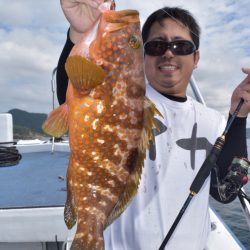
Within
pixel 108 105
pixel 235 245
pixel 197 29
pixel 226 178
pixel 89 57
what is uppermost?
pixel 197 29

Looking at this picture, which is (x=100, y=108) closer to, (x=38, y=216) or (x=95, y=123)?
(x=95, y=123)

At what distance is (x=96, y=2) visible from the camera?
5.80ft

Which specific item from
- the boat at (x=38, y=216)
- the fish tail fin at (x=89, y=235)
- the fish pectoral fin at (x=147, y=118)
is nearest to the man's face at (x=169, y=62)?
the fish pectoral fin at (x=147, y=118)

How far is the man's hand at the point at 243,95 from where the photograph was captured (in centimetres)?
263

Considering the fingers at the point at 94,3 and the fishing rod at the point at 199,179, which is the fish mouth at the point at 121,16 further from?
the fishing rod at the point at 199,179

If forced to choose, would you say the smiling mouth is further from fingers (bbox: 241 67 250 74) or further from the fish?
the fish

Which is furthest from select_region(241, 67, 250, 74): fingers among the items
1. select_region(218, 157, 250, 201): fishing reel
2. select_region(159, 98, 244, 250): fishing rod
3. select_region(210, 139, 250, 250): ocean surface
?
select_region(210, 139, 250, 250): ocean surface

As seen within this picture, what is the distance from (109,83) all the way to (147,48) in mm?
1124

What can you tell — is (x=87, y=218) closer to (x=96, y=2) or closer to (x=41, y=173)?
(x=96, y=2)

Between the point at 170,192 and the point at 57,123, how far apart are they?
1.31 m

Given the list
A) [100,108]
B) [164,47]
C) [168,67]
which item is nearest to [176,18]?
[164,47]

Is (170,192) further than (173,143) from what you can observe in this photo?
No

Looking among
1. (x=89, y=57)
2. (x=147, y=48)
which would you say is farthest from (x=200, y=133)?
(x=89, y=57)

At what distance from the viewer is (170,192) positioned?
8.47 feet
